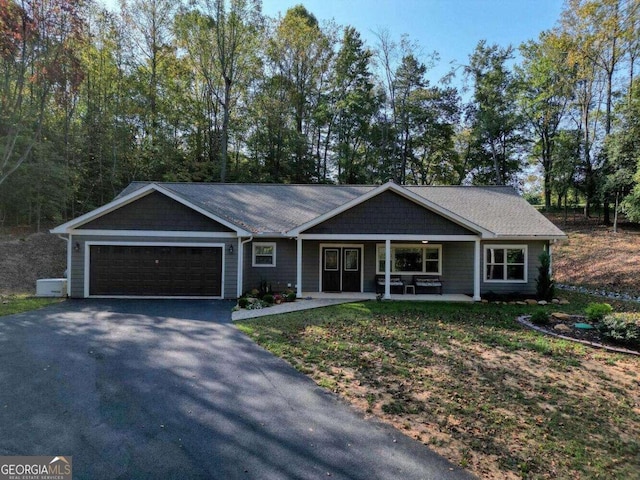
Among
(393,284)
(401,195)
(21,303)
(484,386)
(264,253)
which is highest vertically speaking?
(401,195)

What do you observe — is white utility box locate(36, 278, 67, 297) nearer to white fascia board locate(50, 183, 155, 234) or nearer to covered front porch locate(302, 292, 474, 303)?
white fascia board locate(50, 183, 155, 234)

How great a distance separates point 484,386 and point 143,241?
11474mm

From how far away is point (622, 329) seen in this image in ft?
24.1

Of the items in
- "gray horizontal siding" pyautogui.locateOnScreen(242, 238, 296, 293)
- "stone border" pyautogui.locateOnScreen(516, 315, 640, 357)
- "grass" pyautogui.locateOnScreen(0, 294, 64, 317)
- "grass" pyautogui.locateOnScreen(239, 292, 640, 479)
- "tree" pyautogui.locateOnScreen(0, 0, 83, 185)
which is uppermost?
"tree" pyautogui.locateOnScreen(0, 0, 83, 185)

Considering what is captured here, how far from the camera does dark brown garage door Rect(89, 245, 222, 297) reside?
1220 centimetres

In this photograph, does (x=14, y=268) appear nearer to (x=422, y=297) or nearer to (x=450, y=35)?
(x=422, y=297)

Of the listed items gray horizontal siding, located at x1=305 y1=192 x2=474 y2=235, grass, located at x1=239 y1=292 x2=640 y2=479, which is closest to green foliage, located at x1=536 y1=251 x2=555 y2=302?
gray horizontal siding, located at x1=305 y1=192 x2=474 y2=235

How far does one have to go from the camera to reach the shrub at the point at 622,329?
7172mm

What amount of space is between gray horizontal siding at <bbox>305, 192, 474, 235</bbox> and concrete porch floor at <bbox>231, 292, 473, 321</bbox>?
242cm

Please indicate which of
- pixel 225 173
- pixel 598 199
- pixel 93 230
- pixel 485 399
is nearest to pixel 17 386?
pixel 485 399

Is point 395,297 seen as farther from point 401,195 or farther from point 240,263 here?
point 240,263

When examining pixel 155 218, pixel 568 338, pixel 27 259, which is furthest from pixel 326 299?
pixel 27 259

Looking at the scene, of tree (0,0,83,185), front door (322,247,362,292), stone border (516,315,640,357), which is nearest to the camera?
stone border (516,315,640,357)

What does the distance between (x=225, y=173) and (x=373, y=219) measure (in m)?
15.9
